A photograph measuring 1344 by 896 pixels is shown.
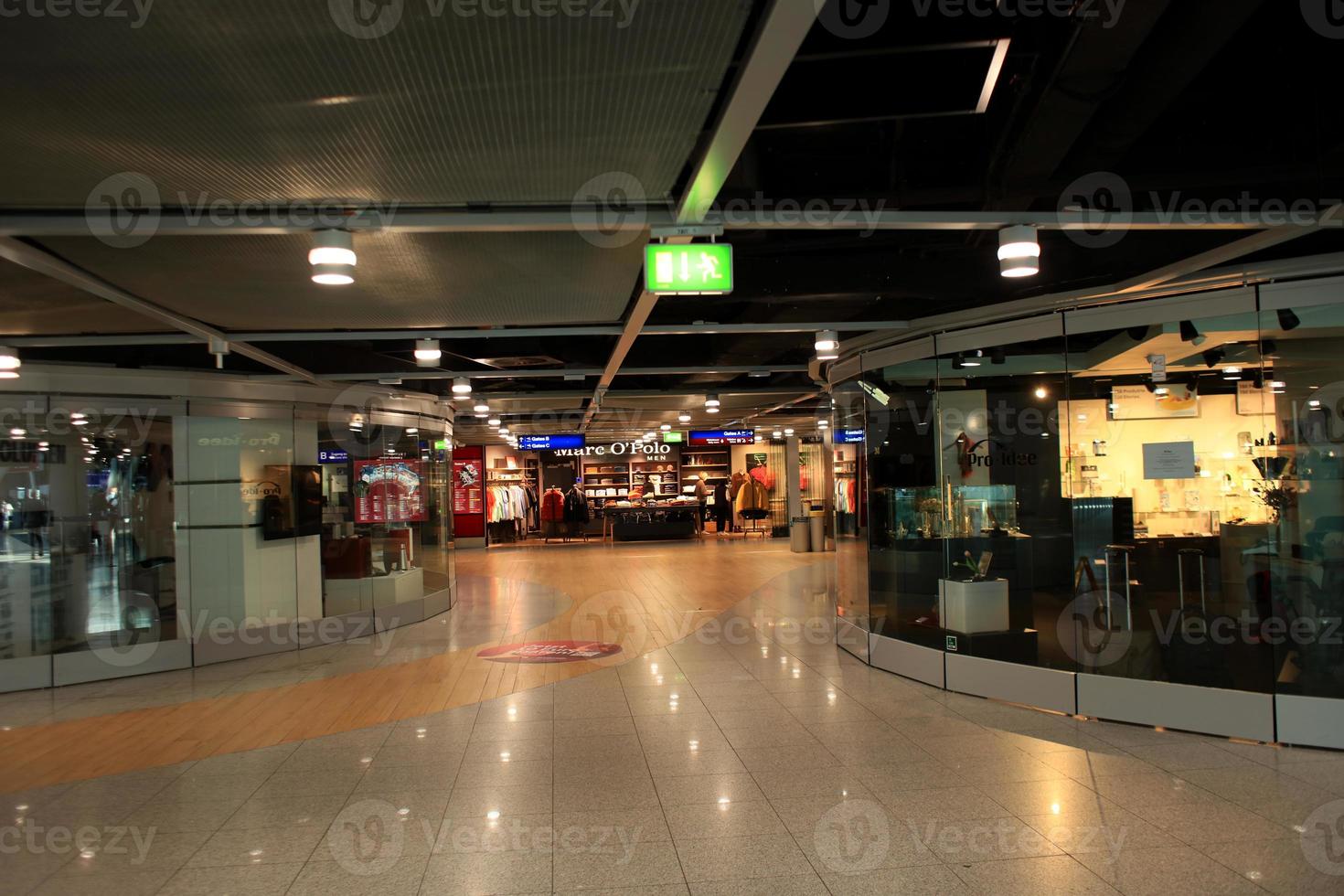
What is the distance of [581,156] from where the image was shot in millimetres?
3846

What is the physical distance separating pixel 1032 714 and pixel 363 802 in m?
4.45

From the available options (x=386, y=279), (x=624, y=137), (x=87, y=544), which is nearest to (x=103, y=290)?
(x=386, y=279)

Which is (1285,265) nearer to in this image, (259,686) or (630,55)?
→ (630,55)

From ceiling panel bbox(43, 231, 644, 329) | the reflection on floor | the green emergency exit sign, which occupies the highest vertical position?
ceiling panel bbox(43, 231, 644, 329)

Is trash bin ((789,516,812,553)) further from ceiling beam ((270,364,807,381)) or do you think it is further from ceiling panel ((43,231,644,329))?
ceiling panel ((43,231,644,329))

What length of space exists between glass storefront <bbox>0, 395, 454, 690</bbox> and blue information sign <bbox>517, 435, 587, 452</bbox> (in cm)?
1059

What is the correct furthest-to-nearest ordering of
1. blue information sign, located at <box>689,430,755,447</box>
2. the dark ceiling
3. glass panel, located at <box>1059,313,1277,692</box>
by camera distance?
blue information sign, located at <box>689,430,755,447</box> → glass panel, located at <box>1059,313,1277,692</box> → the dark ceiling

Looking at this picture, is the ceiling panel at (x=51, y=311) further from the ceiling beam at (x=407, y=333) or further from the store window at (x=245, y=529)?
the store window at (x=245, y=529)

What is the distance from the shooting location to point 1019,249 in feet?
15.2

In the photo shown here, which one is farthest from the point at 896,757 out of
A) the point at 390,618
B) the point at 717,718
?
the point at 390,618

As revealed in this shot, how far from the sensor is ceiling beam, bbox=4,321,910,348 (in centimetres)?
738

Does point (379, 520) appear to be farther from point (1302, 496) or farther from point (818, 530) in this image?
point (818, 530)

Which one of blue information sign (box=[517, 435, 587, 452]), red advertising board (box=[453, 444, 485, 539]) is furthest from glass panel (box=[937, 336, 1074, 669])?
red advertising board (box=[453, 444, 485, 539])

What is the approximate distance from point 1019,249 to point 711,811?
3258 millimetres
